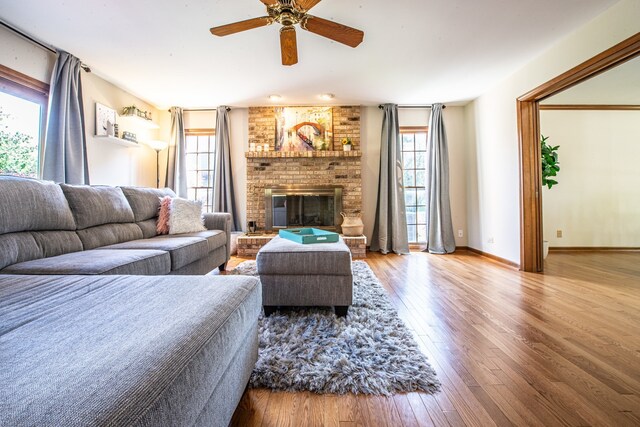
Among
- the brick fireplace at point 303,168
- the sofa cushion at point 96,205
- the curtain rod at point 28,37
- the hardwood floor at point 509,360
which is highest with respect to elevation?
the curtain rod at point 28,37

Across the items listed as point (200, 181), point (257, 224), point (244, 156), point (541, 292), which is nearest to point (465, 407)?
point (541, 292)

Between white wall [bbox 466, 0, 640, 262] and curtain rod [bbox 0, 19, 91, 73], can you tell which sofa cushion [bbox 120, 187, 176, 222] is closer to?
curtain rod [bbox 0, 19, 91, 73]

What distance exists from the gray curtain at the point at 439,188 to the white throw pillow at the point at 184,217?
3.41 metres

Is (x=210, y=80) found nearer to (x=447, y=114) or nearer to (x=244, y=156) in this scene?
(x=244, y=156)

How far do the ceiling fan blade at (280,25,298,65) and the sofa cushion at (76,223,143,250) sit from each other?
2.07m

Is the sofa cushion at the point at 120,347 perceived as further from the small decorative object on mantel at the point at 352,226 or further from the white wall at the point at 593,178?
the white wall at the point at 593,178

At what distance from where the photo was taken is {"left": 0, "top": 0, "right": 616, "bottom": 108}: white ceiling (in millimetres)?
2213

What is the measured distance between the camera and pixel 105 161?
3.46m

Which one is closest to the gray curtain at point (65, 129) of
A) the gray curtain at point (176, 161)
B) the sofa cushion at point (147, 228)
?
the sofa cushion at point (147, 228)

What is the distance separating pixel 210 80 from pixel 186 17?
120cm

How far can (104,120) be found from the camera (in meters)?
3.37

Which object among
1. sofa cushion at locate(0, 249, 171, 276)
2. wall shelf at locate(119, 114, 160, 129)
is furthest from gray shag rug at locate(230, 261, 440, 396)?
wall shelf at locate(119, 114, 160, 129)

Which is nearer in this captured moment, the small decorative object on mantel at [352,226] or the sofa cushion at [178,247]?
the sofa cushion at [178,247]

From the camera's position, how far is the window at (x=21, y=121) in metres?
2.49
